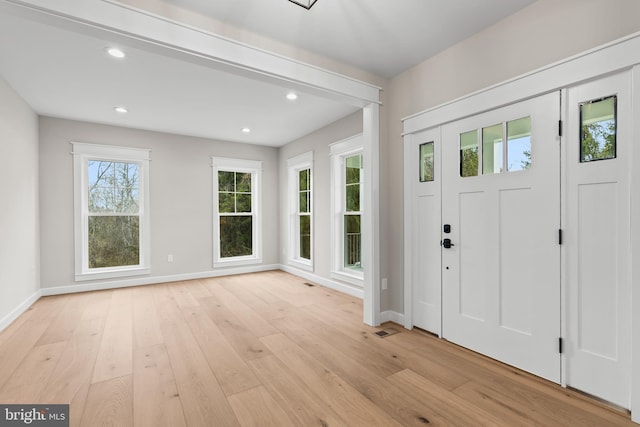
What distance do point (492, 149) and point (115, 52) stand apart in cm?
341

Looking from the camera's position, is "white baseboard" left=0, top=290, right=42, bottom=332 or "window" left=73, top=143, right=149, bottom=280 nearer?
"white baseboard" left=0, top=290, right=42, bottom=332

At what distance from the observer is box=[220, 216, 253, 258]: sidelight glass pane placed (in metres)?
5.89

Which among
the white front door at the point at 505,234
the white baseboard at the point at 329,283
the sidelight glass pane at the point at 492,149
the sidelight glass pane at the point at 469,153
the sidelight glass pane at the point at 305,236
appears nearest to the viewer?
the white front door at the point at 505,234

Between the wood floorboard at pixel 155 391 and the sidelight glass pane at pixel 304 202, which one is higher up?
the sidelight glass pane at pixel 304 202

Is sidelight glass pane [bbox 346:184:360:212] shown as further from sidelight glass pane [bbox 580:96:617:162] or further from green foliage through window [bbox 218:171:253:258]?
sidelight glass pane [bbox 580:96:617:162]

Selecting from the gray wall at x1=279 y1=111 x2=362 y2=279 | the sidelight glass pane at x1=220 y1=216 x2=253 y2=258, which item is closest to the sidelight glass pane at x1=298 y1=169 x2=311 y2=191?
the gray wall at x1=279 y1=111 x2=362 y2=279

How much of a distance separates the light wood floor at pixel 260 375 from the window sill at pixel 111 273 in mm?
1055

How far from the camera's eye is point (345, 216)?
4.74m

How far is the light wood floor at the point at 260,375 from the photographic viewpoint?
1725 millimetres

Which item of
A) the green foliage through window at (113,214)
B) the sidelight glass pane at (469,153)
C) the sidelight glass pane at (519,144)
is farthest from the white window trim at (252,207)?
the sidelight glass pane at (519,144)

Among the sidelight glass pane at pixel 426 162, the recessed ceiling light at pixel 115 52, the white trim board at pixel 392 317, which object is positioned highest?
the recessed ceiling light at pixel 115 52

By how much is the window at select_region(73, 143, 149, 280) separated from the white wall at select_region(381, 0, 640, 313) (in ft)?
13.9

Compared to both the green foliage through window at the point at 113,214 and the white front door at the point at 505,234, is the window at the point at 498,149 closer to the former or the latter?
the white front door at the point at 505,234

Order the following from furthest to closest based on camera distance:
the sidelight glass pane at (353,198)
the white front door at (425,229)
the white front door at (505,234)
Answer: the sidelight glass pane at (353,198) < the white front door at (425,229) < the white front door at (505,234)
